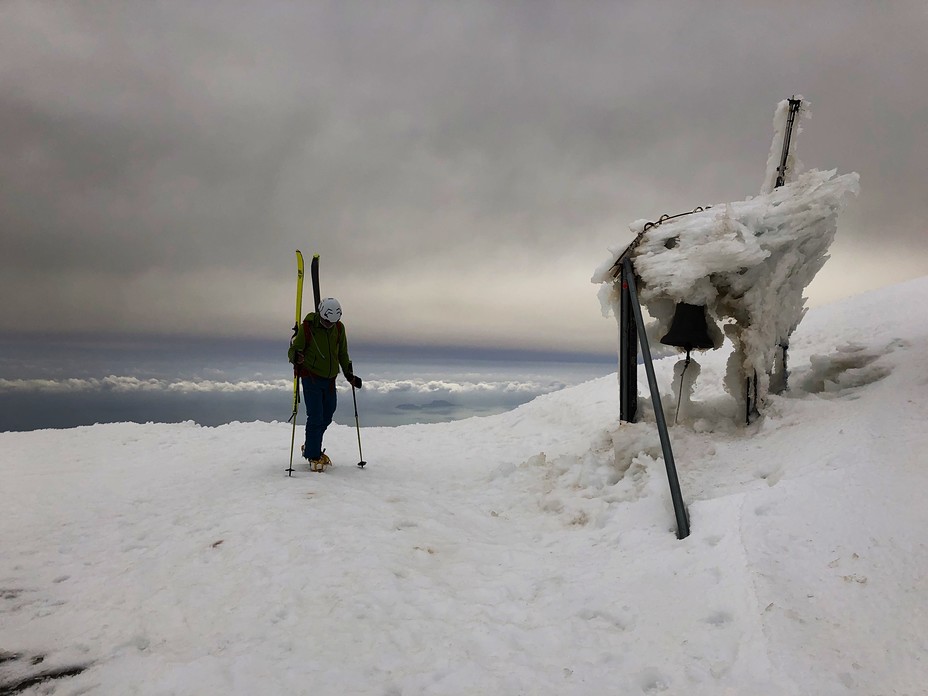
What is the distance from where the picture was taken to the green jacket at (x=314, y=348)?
852 cm

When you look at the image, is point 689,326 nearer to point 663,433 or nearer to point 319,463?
point 663,433

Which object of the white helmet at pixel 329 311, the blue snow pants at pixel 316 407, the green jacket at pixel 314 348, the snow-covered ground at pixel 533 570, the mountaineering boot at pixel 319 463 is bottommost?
the snow-covered ground at pixel 533 570

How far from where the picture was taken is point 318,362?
28.2 ft

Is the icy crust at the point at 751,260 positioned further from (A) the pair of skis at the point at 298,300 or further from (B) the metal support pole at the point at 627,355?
(A) the pair of skis at the point at 298,300

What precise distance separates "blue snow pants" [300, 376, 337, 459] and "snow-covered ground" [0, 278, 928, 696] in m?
0.75

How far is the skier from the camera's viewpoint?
27.9 ft

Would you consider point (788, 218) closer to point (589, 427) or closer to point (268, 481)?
point (589, 427)

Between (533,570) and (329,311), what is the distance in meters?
5.29

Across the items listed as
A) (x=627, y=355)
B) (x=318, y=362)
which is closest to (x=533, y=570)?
(x=627, y=355)

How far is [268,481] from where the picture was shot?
781 cm

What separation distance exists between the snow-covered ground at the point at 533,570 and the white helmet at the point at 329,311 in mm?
2631

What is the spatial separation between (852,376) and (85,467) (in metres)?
13.6

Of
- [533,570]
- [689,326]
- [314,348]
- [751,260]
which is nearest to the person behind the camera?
[533,570]

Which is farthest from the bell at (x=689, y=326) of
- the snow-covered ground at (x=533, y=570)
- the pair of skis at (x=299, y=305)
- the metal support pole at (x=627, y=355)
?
the pair of skis at (x=299, y=305)
